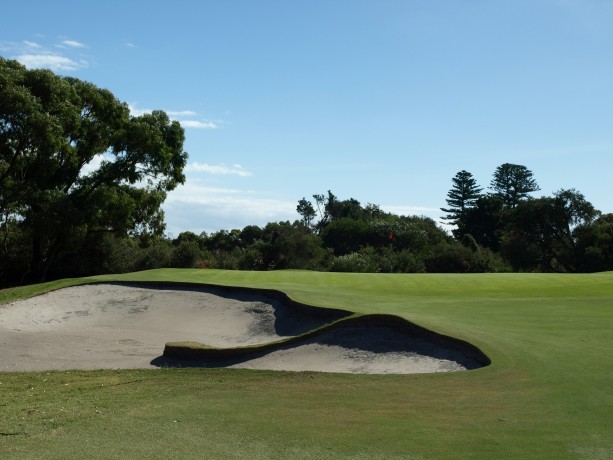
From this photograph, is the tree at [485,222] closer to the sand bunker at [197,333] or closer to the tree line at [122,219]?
the tree line at [122,219]

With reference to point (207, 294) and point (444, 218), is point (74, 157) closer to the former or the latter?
point (207, 294)

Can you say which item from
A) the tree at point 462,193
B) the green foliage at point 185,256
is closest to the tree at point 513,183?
the tree at point 462,193

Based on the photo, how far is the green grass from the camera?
25.9ft

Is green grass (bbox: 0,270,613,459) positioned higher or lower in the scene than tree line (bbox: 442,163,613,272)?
lower

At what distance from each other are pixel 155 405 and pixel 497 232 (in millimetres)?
86855

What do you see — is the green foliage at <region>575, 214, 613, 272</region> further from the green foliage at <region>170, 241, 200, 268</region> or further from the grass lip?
the grass lip

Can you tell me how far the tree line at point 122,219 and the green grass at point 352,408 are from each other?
70.0 feet

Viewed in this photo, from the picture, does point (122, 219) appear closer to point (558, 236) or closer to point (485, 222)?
point (558, 236)

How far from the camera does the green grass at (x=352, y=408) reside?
311 inches

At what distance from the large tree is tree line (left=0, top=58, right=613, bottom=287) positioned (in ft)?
0.23

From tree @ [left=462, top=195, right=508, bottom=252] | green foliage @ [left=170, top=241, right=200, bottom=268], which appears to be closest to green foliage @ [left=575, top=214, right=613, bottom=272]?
tree @ [left=462, top=195, right=508, bottom=252]

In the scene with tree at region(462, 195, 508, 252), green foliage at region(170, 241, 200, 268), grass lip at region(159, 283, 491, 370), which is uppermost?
tree at region(462, 195, 508, 252)

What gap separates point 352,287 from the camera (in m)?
29.3

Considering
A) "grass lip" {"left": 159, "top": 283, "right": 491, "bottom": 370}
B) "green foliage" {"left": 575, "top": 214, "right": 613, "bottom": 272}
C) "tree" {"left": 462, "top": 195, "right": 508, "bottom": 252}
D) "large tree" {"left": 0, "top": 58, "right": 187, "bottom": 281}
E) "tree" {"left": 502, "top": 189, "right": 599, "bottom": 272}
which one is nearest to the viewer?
"grass lip" {"left": 159, "top": 283, "right": 491, "bottom": 370}
